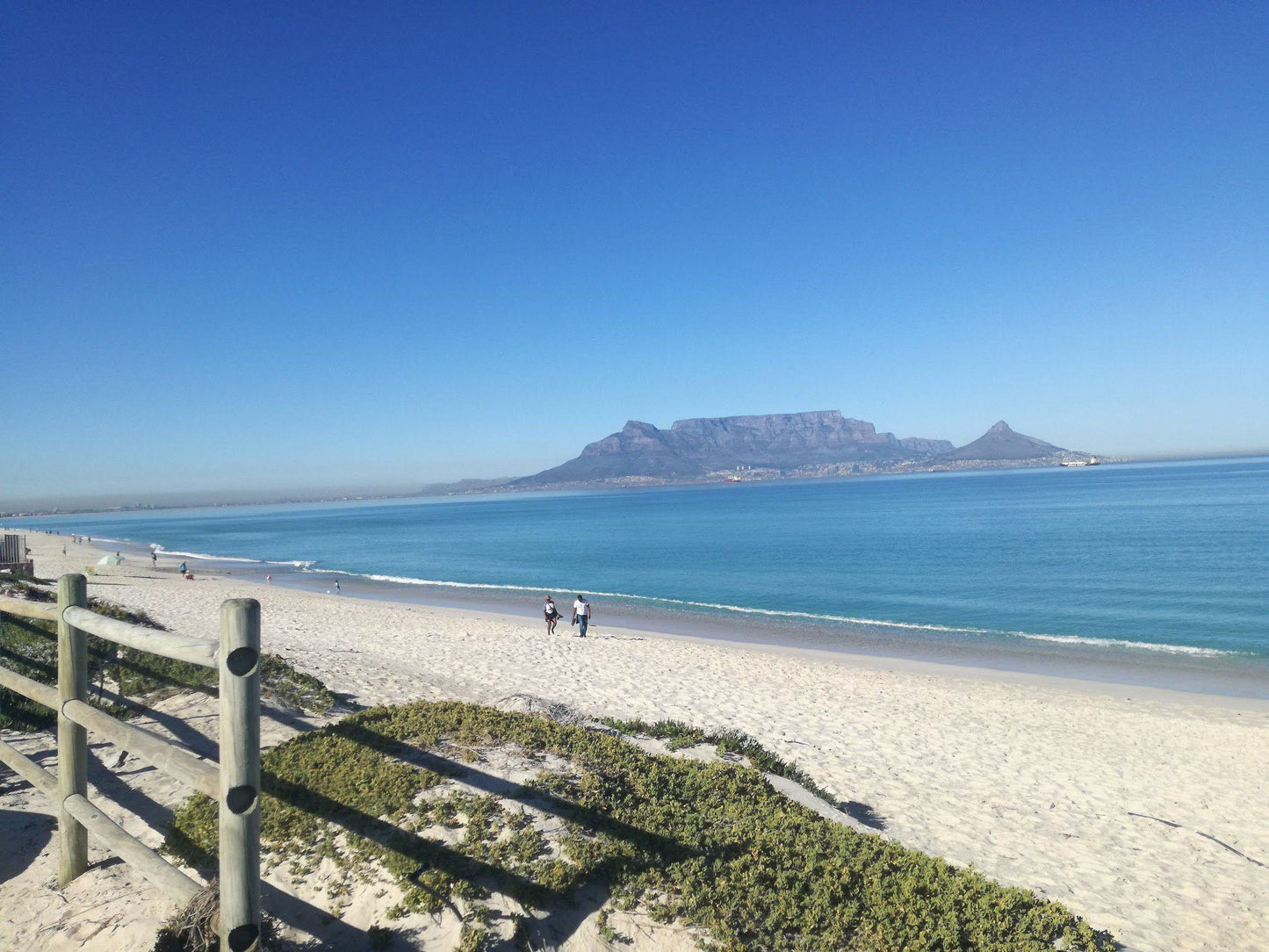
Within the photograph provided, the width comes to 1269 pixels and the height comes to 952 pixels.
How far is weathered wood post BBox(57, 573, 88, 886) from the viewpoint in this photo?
14.6ft

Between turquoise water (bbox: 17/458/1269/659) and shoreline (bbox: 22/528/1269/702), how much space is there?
1.40ft

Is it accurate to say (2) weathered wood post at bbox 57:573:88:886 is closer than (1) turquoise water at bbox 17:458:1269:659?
Yes

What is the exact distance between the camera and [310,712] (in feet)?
28.8

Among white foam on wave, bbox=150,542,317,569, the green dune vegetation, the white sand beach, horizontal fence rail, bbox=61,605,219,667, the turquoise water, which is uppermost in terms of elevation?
horizontal fence rail, bbox=61,605,219,667

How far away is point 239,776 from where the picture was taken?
311 cm

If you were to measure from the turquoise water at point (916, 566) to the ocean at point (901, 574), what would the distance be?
18 centimetres

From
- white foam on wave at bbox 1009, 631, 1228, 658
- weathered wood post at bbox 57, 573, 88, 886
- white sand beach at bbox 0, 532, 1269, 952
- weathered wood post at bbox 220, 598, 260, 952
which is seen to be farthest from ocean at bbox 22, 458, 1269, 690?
weathered wood post at bbox 220, 598, 260, 952

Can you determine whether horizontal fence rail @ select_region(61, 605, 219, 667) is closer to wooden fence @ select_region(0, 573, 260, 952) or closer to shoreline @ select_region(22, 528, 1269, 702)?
wooden fence @ select_region(0, 573, 260, 952)

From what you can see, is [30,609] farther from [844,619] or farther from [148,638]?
[844,619]

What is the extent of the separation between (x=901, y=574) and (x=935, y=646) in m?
19.2

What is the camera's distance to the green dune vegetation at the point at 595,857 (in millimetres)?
4266

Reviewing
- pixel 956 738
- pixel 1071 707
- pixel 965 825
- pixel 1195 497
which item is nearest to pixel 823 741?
pixel 956 738

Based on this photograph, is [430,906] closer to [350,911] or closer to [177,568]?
[350,911]

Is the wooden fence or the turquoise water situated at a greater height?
the wooden fence
